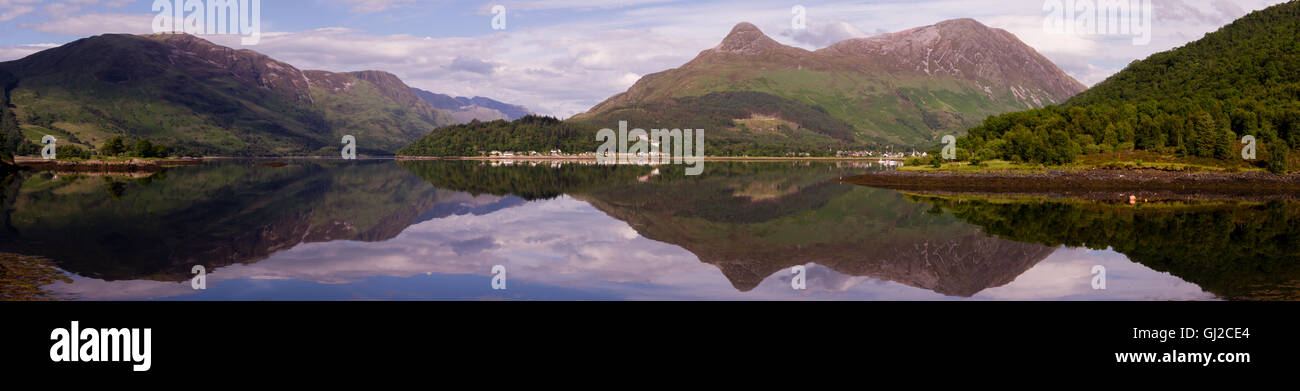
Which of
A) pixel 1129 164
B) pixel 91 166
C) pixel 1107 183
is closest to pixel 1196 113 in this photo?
pixel 1129 164

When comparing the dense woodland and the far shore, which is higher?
the dense woodland

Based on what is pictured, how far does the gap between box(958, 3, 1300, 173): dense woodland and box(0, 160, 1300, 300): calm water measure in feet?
159

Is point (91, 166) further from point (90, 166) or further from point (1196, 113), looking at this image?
point (1196, 113)

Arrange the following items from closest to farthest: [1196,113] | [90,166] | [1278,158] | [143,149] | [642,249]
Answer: [642,249], [1278,158], [1196,113], [90,166], [143,149]

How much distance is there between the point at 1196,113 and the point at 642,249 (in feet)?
375

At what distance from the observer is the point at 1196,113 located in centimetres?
11281

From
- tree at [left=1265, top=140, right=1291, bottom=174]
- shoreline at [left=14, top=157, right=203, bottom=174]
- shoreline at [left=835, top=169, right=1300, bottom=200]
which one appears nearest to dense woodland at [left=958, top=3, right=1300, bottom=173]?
tree at [left=1265, top=140, right=1291, bottom=174]

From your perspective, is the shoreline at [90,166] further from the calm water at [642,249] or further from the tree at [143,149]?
the calm water at [642,249]

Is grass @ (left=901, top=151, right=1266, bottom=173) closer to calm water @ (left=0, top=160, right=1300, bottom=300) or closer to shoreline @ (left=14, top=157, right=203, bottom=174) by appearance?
calm water @ (left=0, top=160, right=1300, bottom=300)

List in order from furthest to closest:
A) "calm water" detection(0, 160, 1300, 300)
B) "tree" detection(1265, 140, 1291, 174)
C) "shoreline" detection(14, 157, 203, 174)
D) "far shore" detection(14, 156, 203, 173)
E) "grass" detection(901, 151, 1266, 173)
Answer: "far shore" detection(14, 156, 203, 173) → "shoreline" detection(14, 157, 203, 174) → "grass" detection(901, 151, 1266, 173) → "tree" detection(1265, 140, 1291, 174) → "calm water" detection(0, 160, 1300, 300)

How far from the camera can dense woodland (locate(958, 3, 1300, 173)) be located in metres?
108

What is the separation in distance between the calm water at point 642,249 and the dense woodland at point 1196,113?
4846 cm
